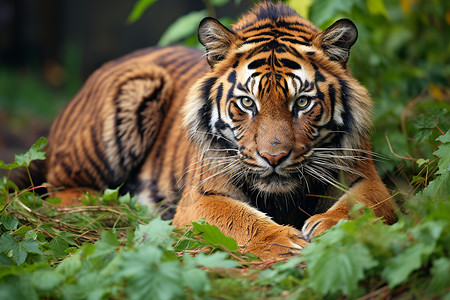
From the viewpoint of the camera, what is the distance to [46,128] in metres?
9.17

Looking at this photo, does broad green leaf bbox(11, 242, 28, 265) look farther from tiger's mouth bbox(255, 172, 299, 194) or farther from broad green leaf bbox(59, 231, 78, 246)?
tiger's mouth bbox(255, 172, 299, 194)

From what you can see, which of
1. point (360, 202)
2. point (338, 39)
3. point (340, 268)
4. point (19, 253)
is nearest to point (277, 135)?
point (360, 202)

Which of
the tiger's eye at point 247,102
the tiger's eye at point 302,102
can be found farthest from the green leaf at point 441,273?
the tiger's eye at point 247,102

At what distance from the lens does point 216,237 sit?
2.37 meters

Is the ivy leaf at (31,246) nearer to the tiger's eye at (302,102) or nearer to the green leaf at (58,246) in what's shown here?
the green leaf at (58,246)

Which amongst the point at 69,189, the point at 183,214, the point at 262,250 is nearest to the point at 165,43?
the point at 69,189

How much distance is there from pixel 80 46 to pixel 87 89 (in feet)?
24.5

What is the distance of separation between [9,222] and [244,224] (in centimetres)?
120

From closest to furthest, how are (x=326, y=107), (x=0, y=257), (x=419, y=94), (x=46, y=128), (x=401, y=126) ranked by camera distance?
(x=0, y=257) → (x=326, y=107) → (x=401, y=126) → (x=419, y=94) → (x=46, y=128)

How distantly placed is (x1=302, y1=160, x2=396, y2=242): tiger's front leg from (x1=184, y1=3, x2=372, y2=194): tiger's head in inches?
5.5

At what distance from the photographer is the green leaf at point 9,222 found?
261 cm

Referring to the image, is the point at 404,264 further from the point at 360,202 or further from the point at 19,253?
the point at 19,253

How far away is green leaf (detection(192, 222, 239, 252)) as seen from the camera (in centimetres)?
234

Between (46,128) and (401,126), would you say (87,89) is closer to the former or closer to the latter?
(401,126)
